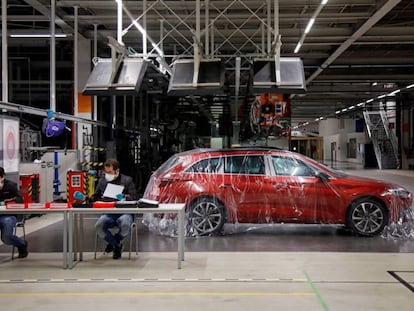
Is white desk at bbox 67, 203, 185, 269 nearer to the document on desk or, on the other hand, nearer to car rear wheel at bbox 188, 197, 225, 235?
the document on desk

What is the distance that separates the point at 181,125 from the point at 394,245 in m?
12.5

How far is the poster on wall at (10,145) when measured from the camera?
872cm

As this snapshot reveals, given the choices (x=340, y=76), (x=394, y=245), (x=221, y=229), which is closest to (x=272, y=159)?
(x=221, y=229)

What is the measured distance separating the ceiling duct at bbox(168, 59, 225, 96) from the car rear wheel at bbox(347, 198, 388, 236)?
3.23 m

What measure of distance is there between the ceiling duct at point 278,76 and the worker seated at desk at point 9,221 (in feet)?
15.1

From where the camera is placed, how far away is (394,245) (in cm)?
711

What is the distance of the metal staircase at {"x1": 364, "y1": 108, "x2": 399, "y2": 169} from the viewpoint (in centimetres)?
2995

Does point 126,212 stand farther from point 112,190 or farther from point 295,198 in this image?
point 295,198

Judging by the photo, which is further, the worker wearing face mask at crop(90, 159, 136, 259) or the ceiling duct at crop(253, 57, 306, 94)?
the ceiling duct at crop(253, 57, 306, 94)

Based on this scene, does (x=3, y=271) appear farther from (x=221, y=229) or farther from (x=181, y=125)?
(x=181, y=125)

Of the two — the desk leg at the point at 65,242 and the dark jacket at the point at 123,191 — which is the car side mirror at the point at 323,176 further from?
the desk leg at the point at 65,242

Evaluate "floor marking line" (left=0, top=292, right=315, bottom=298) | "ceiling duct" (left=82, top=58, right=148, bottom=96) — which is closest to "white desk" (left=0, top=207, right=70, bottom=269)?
"floor marking line" (left=0, top=292, right=315, bottom=298)

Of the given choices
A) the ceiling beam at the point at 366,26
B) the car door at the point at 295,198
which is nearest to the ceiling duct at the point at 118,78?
the car door at the point at 295,198

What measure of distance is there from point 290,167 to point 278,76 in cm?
188
